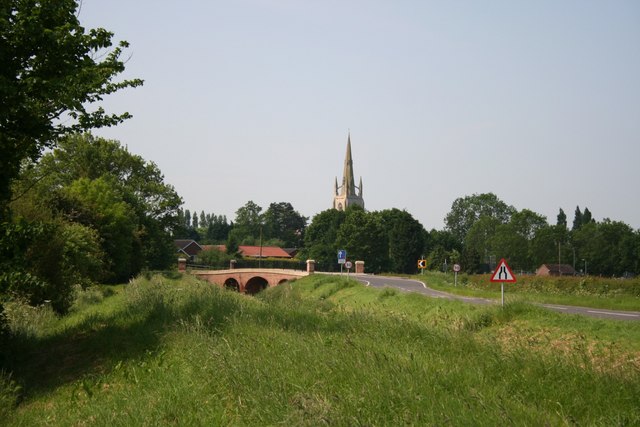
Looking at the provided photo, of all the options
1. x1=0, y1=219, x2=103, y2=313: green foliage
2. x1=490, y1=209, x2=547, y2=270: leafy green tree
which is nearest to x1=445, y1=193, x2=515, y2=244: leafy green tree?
x1=490, y1=209, x2=547, y2=270: leafy green tree

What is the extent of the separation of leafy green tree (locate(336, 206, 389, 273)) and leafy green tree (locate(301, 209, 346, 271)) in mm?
2754

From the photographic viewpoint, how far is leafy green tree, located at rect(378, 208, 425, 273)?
86.8 meters

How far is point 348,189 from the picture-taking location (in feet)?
494

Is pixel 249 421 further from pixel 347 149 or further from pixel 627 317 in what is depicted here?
pixel 347 149

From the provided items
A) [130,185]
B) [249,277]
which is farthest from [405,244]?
[130,185]

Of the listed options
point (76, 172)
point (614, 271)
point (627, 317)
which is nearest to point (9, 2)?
point (627, 317)

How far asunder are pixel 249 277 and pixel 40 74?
4979 cm

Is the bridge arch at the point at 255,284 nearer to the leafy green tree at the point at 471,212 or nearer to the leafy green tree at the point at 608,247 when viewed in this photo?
the leafy green tree at the point at 608,247

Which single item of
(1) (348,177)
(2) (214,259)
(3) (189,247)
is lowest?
(2) (214,259)

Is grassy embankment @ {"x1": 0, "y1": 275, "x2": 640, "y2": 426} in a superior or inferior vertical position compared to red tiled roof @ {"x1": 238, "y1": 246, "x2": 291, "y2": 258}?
inferior

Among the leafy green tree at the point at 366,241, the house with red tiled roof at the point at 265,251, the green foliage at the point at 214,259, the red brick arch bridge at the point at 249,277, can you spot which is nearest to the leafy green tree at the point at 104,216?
the red brick arch bridge at the point at 249,277

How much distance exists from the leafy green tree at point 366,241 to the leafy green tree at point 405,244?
1.28 m

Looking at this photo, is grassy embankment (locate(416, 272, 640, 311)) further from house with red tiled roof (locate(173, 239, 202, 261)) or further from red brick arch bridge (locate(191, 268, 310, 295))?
house with red tiled roof (locate(173, 239, 202, 261))

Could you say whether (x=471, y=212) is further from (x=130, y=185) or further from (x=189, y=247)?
(x=130, y=185)
